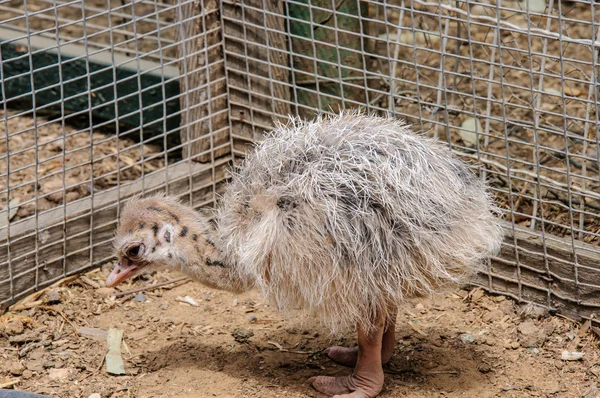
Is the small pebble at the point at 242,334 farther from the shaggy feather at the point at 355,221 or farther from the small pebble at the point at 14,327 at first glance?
the small pebble at the point at 14,327

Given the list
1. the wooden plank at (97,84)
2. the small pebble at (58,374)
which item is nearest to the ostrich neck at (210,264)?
the small pebble at (58,374)

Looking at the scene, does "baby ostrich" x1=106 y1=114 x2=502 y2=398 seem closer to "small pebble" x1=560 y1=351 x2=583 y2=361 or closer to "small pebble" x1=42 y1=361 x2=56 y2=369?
"small pebble" x1=560 y1=351 x2=583 y2=361

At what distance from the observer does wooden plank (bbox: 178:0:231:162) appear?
229 inches

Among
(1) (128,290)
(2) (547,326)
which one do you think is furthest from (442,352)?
(1) (128,290)

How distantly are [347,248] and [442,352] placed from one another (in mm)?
1238

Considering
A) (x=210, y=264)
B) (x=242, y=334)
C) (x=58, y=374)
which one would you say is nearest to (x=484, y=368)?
(x=242, y=334)

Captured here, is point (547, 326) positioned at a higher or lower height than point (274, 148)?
lower

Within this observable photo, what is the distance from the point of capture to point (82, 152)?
→ 22.5 feet

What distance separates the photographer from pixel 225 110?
609cm

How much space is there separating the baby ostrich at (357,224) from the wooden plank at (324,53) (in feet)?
3.83

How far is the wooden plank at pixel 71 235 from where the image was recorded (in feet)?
17.6

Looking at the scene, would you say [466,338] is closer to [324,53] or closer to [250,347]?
[250,347]

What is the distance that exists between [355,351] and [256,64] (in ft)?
6.85

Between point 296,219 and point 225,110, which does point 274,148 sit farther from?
point 225,110
